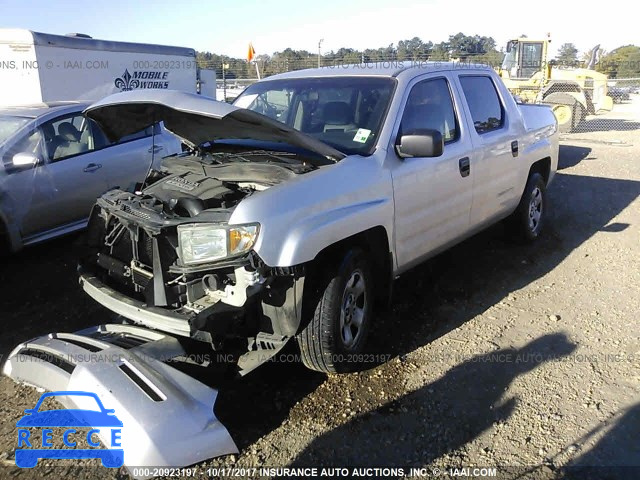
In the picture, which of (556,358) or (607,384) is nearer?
(607,384)

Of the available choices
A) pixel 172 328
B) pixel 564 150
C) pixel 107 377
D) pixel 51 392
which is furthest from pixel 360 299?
pixel 564 150

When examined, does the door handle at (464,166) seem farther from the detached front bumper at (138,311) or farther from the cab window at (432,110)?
the detached front bumper at (138,311)

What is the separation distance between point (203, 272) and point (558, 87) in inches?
661

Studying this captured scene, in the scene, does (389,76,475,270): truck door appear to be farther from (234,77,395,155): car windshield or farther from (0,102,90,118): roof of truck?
(0,102,90,118): roof of truck

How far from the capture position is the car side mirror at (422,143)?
3504mm

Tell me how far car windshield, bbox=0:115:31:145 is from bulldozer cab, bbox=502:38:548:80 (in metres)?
15.8

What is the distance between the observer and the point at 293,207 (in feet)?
9.73

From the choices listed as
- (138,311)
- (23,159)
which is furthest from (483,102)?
(23,159)

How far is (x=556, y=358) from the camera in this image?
379 cm

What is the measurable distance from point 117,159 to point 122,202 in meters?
3.17

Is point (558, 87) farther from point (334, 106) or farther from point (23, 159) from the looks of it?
point (23, 159)

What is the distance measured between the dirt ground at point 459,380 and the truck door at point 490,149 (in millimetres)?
719

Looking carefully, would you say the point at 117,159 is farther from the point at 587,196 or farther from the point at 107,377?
the point at 587,196

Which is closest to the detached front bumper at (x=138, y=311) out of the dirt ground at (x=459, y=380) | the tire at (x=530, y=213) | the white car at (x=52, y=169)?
the dirt ground at (x=459, y=380)
